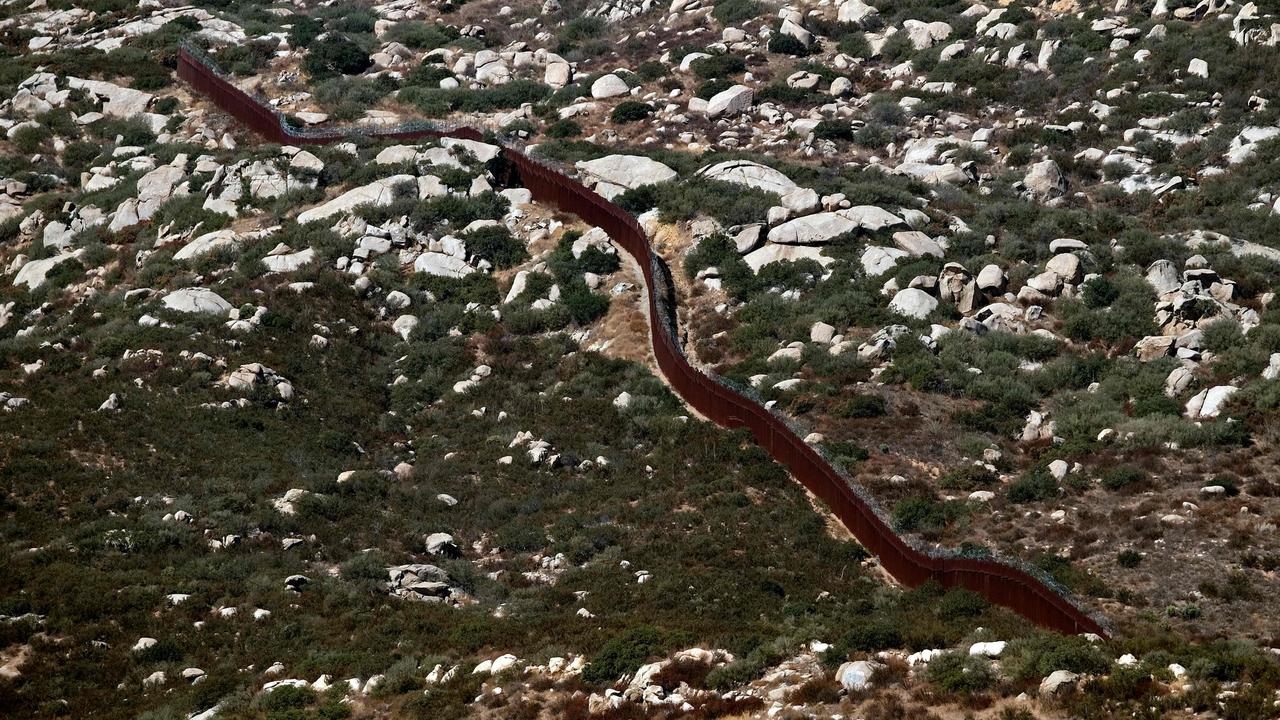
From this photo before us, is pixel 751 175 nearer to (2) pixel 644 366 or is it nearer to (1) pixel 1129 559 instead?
(2) pixel 644 366

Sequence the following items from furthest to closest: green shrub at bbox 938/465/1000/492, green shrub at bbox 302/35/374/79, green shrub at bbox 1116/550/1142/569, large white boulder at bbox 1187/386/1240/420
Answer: green shrub at bbox 302/35/374/79
large white boulder at bbox 1187/386/1240/420
green shrub at bbox 938/465/1000/492
green shrub at bbox 1116/550/1142/569

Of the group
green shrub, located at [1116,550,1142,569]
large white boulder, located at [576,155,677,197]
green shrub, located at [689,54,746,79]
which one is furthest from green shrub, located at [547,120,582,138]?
green shrub, located at [1116,550,1142,569]

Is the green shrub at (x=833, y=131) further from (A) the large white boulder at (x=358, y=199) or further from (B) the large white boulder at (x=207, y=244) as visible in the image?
(B) the large white boulder at (x=207, y=244)

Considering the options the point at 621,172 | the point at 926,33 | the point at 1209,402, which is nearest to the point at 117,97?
the point at 621,172

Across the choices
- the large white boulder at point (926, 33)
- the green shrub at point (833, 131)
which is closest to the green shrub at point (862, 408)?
the green shrub at point (833, 131)

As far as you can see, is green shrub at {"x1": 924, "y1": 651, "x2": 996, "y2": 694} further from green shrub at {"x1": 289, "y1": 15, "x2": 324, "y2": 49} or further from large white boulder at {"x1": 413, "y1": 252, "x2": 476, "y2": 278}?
green shrub at {"x1": 289, "y1": 15, "x2": 324, "y2": 49}

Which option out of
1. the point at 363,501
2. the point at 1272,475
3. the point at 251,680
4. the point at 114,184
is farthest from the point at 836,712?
the point at 114,184

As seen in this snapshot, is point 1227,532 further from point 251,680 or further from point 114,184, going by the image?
point 114,184
